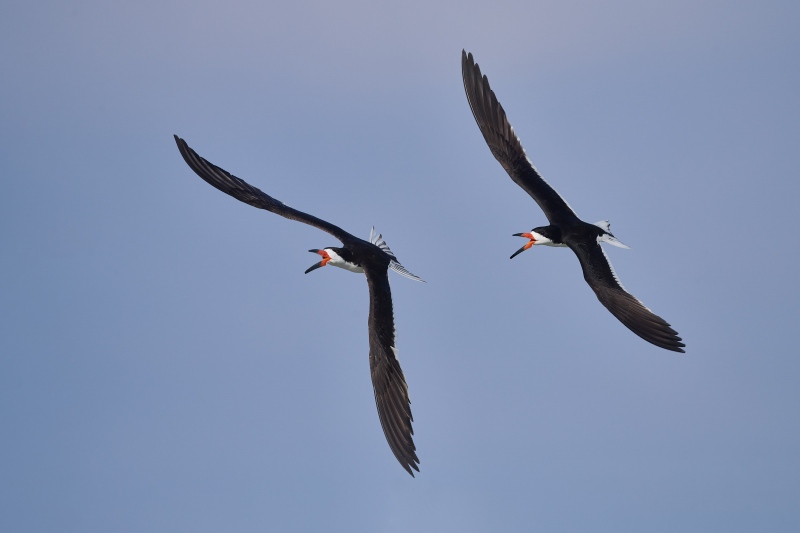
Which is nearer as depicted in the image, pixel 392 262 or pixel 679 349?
pixel 679 349

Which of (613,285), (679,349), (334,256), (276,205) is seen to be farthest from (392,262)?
(679,349)

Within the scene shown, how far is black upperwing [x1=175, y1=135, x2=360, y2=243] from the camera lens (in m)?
22.9

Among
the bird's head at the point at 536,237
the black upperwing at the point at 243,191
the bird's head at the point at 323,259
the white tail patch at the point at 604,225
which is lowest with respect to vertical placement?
the bird's head at the point at 323,259

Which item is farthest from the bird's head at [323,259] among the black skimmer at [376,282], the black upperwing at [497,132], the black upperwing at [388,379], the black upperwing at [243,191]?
the black upperwing at [497,132]

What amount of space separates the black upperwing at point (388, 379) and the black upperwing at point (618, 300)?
12.2ft

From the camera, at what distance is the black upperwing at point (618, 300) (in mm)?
20672

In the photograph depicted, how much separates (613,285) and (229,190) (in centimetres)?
745

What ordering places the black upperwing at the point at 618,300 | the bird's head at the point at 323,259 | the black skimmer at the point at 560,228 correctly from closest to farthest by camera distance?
the black upperwing at the point at 618,300 < the black skimmer at the point at 560,228 < the bird's head at the point at 323,259

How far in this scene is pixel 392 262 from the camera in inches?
885

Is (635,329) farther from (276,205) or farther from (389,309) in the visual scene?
(276,205)

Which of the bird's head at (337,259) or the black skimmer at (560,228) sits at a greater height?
the black skimmer at (560,228)

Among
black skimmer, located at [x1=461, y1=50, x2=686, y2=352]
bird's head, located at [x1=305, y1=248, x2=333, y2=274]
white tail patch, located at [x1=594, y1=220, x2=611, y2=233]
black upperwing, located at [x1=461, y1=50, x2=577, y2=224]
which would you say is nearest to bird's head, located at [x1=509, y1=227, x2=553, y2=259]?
black skimmer, located at [x1=461, y1=50, x2=686, y2=352]

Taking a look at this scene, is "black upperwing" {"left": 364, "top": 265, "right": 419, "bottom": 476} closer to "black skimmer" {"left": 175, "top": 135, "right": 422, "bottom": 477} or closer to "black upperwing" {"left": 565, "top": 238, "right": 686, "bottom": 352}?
"black skimmer" {"left": 175, "top": 135, "right": 422, "bottom": 477}

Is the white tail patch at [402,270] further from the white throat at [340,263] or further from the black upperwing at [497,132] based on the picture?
the black upperwing at [497,132]
